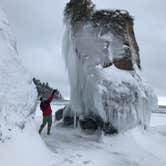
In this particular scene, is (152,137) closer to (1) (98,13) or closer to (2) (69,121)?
(2) (69,121)

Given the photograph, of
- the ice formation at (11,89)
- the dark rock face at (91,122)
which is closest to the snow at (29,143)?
the ice formation at (11,89)

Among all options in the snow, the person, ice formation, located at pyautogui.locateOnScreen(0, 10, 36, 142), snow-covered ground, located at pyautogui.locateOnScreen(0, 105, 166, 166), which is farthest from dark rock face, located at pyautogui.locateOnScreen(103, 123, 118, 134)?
ice formation, located at pyautogui.locateOnScreen(0, 10, 36, 142)

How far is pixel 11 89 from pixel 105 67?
701 centimetres

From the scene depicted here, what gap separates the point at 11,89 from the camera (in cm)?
866

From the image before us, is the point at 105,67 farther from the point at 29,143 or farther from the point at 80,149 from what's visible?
the point at 29,143

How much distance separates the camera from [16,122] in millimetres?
8289

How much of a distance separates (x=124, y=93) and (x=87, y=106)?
1.90 metres

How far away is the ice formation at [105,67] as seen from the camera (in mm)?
14328

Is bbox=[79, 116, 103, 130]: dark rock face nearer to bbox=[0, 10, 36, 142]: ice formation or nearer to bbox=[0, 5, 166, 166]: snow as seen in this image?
bbox=[0, 5, 166, 166]: snow

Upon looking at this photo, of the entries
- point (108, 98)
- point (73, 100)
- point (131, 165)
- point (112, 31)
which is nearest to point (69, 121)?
point (73, 100)

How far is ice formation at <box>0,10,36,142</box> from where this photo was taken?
802cm

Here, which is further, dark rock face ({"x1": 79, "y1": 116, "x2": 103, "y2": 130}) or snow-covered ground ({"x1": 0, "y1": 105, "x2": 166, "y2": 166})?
dark rock face ({"x1": 79, "y1": 116, "x2": 103, "y2": 130})

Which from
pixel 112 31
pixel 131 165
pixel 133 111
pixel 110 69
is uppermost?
pixel 112 31

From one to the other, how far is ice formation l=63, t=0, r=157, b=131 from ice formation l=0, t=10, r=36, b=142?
5161mm
